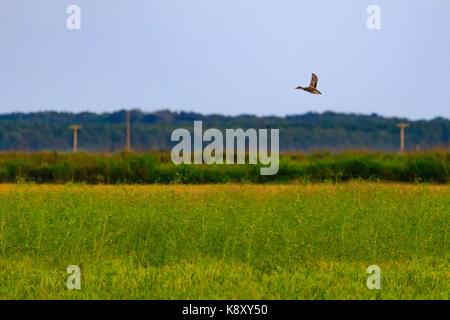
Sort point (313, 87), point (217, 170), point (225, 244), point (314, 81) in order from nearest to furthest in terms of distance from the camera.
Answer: point (225, 244) < point (313, 87) < point (314, 81) < point (217, 170)

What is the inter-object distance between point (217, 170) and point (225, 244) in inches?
349

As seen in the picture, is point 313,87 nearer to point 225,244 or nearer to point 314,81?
point 314,81

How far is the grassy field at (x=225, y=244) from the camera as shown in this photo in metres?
4.88

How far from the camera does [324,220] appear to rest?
732cm

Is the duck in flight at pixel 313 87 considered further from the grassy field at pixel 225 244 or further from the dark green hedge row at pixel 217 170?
the dark green hedge row at pixel 217 170

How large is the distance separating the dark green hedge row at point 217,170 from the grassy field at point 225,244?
5.84 metres

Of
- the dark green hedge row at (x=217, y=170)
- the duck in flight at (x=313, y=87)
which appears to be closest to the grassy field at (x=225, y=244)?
the duck in flight at (x=313, y=87)

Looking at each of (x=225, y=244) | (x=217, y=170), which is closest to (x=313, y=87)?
(x=225, y=244)

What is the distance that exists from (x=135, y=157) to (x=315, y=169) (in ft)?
14.6

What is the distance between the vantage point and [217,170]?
15156mm

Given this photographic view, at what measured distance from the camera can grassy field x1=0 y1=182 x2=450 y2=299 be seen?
488cm

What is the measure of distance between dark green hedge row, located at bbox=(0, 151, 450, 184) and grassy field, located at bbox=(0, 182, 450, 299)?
230 inches

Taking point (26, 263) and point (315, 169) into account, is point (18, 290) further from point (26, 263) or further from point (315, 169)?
point (315, 169)

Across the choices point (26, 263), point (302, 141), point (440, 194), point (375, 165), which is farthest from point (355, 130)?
point (26, 263)
